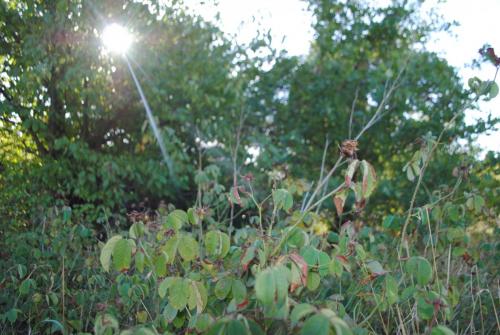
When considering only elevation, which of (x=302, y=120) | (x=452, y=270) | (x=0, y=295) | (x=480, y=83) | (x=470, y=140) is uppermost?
(x=302, y=120)

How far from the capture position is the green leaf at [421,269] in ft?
5.77

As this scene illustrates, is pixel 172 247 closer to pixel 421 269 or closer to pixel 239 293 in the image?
pixel 239 293

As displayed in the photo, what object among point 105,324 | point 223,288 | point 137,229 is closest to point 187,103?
point 137,229

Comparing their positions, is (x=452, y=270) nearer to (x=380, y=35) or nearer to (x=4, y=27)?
(x=4, y=27)

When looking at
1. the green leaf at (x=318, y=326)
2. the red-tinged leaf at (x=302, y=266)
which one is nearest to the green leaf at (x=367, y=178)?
the red-tinged leaf at (x=302, y=266)

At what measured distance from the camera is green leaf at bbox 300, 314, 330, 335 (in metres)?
1.12

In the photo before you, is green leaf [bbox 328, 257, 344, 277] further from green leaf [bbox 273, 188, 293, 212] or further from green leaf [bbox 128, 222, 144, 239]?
green leaf [bbox 128, 222, 144, 239]

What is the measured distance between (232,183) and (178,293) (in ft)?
16.8

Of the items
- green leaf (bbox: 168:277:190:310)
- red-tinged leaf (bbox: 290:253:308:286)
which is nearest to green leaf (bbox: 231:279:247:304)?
green leaf (bbox: 168:277:190:310)

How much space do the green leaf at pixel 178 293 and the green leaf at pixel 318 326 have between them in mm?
540

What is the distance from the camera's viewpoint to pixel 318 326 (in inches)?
44.3

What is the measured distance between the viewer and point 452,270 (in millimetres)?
3619

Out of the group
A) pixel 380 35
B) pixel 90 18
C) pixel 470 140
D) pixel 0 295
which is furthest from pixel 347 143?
pixel 380 35

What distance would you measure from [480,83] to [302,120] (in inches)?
213
